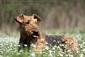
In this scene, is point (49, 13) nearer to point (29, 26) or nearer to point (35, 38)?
point (29, 26)

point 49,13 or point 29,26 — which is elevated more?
point 49,13

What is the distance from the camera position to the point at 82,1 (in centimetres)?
2780

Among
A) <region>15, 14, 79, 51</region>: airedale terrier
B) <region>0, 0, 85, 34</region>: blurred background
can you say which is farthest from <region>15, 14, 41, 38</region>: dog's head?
<region>0, 0, 85, 34</region>: blurred background

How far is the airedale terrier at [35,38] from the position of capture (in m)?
9.59

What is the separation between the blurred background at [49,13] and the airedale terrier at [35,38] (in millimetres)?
11614

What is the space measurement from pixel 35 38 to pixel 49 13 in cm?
1792

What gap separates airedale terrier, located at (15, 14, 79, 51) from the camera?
9.59 metres

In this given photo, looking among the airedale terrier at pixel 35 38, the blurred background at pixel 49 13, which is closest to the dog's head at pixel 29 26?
the airedale terrier at pixel 35 38

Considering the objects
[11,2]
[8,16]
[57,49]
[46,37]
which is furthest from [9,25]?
[57,49]

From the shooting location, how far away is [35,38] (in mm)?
9703

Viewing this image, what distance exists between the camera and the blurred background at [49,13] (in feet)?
79.0

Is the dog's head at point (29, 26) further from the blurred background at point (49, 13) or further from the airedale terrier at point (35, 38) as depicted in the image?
the blurred background at point (49, 13)

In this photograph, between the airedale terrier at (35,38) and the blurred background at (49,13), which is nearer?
the airedale terrier at (35,38)

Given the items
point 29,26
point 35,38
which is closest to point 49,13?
point 29,26
